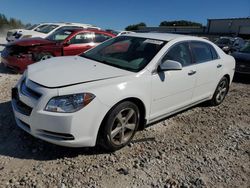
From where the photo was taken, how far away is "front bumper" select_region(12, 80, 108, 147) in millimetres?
2980

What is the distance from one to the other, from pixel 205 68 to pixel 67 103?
2914mm

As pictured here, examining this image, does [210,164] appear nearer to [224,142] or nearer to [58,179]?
[224,142]

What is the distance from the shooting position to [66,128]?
2.99 metres

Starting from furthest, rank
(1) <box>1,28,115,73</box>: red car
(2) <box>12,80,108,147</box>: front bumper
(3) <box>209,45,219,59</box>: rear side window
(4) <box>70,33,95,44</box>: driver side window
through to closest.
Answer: (4) <box>70,33,95,44</box>: driver side window → (1) <box>1,28,115,73</box>: red car → (3) <box>209,45,219,59</box>: rear side window → (2) <box>12,80,108,147</box>: front bumper

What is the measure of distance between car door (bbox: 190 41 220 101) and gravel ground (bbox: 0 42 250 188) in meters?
0.74

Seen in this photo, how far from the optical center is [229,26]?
45781 mm

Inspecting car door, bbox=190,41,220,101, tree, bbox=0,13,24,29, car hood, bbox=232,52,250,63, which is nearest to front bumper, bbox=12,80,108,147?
car door, bbox=190,41,220,101

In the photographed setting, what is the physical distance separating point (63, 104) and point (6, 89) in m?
3.43

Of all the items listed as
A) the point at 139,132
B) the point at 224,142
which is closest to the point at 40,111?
the point at 139,132

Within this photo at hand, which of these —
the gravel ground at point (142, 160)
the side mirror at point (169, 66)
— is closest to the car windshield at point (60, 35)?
the gravel ground at point (142, 160)

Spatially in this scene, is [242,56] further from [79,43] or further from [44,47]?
[44,47]

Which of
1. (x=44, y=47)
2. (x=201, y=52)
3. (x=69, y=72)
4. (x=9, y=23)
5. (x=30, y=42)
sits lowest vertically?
(x=9, y=23)

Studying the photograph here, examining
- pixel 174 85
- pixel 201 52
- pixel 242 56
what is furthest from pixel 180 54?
pixel 242 56

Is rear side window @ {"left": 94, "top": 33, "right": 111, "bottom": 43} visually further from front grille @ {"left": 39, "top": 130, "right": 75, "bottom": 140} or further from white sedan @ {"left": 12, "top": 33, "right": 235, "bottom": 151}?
front grille @ {"left": 39, "top": 130, "right": 75, "bottom": 140}
